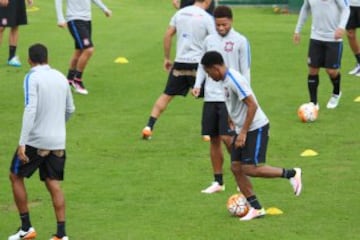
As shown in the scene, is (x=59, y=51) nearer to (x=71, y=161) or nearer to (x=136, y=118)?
(x=136, y=118)

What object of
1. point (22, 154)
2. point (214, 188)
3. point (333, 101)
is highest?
point (22, 154)

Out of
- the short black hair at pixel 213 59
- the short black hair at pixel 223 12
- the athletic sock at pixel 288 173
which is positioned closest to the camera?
the short black hair at pixel 213 59

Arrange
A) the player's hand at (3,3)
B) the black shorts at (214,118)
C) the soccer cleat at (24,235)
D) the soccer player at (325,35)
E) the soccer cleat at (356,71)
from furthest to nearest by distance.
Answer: the soccer cleat at (356,71), the player's hand at (3,3), the soccer player at (325,35), the black shorts at (214,118), the soccer cleat at (24,235)

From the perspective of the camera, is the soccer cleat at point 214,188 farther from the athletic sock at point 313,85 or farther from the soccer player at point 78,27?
the soccer player at point 78,27

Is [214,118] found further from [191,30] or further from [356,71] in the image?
[356,71]

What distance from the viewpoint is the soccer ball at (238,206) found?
10.5m

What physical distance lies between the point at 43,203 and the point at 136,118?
4741 mm

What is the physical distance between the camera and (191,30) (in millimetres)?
13727

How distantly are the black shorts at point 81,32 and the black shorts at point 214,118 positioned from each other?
19.2ft

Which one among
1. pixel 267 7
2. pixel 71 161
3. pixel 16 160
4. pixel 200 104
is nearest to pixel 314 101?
pixel 200 104

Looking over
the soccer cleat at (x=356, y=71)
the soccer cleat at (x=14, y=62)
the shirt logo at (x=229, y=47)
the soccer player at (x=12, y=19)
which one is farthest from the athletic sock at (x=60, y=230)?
the soccer cleat at (x=356, y=71)

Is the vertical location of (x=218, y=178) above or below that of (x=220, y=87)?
below

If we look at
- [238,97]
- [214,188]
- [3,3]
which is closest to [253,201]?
[238,97]

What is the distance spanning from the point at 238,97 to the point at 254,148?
57cm
